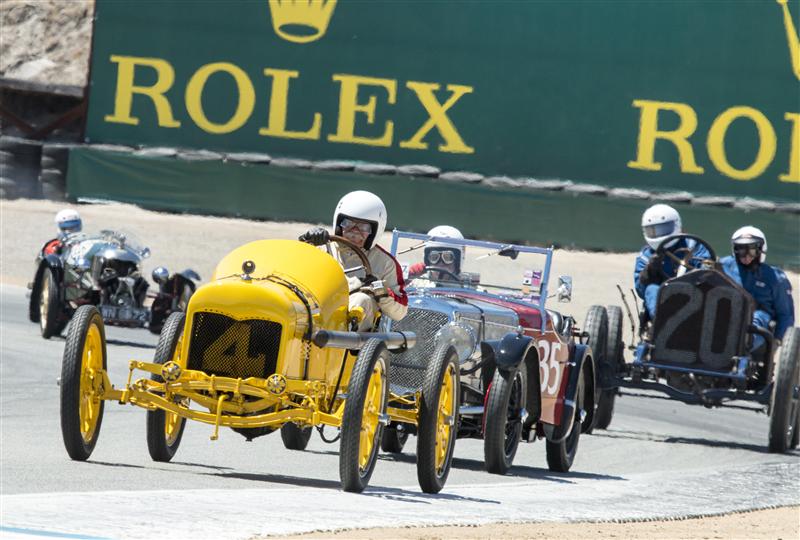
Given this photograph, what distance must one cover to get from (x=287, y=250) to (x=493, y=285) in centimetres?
353

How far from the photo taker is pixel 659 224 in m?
15.5

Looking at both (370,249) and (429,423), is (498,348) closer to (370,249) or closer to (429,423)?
(370,249)

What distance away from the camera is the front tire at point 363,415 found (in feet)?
26.6

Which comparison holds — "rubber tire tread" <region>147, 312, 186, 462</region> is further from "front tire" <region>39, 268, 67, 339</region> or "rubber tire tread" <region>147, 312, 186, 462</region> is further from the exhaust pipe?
"front tire" <region>39, 268, 67, 339</region>

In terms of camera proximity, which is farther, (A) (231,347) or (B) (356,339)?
(B) (356,339)

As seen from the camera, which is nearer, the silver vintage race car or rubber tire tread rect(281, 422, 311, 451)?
rubber tire tread rect(281, 422, 311, 451)

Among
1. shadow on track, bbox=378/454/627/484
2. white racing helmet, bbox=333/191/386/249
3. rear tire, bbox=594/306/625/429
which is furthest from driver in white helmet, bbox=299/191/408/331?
rear tire, bbox=594/306/625/429

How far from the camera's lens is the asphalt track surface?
6.97 metres

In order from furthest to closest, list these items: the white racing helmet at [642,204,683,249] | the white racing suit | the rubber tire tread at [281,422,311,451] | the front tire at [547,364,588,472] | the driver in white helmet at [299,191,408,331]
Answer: the white racing helmet at [642,204,683,249] → the front tire at [547,364,588,472] → the rubber tire tread at [281,422,311,451] → the driver in white helmet at [299,191,408,331] → the white racing suit

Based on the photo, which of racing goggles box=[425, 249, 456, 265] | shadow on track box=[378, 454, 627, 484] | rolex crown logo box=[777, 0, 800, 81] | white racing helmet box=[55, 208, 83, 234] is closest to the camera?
shadow on track box=[378, 454, 627, 484]

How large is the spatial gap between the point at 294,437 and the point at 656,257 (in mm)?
4979

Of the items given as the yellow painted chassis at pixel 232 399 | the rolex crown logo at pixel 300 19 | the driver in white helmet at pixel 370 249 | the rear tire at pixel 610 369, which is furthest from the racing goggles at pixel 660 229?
the rolex crown logo at pixel 300 19

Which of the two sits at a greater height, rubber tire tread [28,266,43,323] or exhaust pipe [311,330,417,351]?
exhaust pipe [311,330,417,351]

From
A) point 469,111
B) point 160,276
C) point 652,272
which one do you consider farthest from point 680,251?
point 469,111
